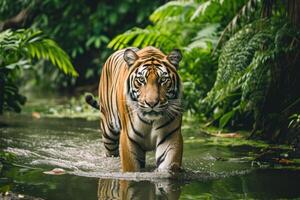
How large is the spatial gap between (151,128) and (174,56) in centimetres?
63

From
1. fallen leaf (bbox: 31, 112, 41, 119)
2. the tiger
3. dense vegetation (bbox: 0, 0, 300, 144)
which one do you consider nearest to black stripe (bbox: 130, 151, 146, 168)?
the tiger

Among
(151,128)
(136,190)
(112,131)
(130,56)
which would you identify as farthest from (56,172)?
(112,131)

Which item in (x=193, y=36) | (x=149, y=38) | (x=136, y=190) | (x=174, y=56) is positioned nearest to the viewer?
(x=136, y=190)

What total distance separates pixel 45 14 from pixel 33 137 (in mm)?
8680

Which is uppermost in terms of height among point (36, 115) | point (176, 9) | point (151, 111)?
point (176, 9)

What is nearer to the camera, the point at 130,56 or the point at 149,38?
the point at 130,56

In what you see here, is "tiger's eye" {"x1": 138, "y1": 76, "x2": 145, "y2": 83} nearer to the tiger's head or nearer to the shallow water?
the tiger's head

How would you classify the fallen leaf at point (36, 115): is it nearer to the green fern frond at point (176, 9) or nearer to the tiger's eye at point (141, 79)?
the green fern frond at point (176, 9)

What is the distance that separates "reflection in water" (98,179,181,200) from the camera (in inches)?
192

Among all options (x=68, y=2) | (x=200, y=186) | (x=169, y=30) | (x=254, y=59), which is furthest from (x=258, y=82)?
(x=68, y=2)

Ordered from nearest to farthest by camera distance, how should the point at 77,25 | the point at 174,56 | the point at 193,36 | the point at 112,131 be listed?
the point at 174,56 < the point at 112,131 < the point at 193,36 < the point at 77,25

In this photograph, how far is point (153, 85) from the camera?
5.62 metres

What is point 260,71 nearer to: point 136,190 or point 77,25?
point 136,190

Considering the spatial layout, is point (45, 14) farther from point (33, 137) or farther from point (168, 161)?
point (168, 161)
